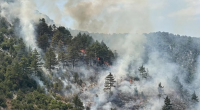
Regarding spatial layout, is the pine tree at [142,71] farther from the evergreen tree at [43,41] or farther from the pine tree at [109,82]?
the evergreen tree at [43,41]

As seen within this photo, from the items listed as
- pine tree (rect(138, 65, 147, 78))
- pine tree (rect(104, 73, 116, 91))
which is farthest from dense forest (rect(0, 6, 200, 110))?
pine tree (rect(138, 65, 147, 78))

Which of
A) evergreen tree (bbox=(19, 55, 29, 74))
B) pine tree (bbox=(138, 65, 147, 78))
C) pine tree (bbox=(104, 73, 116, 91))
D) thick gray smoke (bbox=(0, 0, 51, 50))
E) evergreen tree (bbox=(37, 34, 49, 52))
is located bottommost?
pine tree (bbox=(104, 73, 116, 91))

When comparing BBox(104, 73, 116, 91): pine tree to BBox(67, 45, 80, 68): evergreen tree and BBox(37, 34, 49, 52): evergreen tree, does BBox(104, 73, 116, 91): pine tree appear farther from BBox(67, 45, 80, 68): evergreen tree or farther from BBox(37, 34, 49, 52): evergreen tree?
BBox(37, 34, 49, 52): evergreen tree

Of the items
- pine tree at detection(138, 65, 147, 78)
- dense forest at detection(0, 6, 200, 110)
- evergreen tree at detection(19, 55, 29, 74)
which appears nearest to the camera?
dense forest at detection(0, 6, 200, 110)

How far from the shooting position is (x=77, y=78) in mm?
80062

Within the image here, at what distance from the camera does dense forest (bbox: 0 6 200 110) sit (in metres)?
62.5

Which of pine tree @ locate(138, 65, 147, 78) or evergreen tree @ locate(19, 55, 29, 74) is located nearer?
evergreen tree @ locate(19, 55, 29, 74)

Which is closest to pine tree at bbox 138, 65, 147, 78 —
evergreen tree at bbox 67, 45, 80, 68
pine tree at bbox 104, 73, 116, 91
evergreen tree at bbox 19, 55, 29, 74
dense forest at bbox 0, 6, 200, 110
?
dense forest at bbox 0, 6, 200, 110

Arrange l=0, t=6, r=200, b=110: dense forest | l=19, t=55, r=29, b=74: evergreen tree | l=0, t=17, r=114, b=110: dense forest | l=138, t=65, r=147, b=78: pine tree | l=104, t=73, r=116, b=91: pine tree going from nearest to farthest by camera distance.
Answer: l=0, t=17, r=114, b=110: dense forest, l=0, t=6, r=200, b=110: dense forest, l=19, t=55, r=29, b=74: evergreen tree, l=104, t=73, r=116, b=91: pine tree, l=138, t=65, r=147, b=78: pine tree

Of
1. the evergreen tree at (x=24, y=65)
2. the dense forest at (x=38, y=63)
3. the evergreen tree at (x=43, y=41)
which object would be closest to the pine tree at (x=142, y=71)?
the dense forest at (x=38, y=63)

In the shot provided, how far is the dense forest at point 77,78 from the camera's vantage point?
62.5 metres

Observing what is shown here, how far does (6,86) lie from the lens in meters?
59.9

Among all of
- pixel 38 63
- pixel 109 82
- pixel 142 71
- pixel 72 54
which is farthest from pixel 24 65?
pixel 142 71

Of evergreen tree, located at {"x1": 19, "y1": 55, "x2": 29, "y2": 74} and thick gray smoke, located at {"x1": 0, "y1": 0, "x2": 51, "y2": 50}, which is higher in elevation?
thick gray smoke, located at {"x1": 0, "y1": 0, "x2": 51, "y2": 50}
